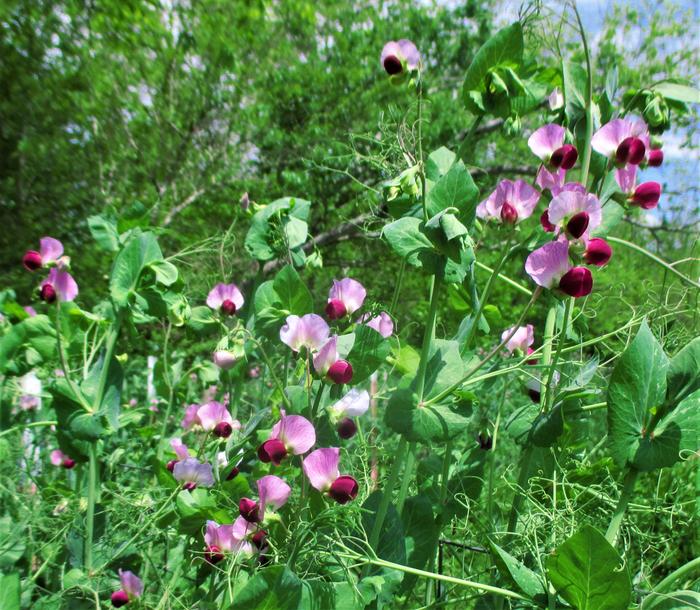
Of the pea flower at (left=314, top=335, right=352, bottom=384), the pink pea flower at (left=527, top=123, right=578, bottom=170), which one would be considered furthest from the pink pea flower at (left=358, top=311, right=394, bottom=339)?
the pink pea flower at (left=527, top=123, right=578, bottom=170)

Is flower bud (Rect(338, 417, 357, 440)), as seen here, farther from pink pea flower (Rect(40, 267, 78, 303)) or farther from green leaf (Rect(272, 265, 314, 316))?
pink pea flower (Rect(40, 267, 78, 303))

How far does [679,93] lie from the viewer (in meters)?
0.81

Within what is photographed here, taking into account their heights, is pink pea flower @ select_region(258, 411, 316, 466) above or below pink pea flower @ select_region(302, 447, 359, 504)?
above

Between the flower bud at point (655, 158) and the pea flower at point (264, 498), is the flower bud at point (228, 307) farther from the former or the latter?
the flower bud at point (655, 158)

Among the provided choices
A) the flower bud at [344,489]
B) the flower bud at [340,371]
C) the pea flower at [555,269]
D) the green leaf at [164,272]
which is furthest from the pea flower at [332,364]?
the green leaf at [164,272]

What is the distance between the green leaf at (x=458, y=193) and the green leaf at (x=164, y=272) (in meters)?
0.50

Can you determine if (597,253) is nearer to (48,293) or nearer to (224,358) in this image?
(224,358)

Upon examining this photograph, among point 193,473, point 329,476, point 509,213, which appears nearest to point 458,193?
point 509,213

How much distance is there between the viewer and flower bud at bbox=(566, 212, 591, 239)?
621 millimetres

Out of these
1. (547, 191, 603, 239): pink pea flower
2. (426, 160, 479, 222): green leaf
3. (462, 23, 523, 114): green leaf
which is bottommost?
(547, 191, 603, 239): pink pea flower

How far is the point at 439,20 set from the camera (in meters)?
6.12

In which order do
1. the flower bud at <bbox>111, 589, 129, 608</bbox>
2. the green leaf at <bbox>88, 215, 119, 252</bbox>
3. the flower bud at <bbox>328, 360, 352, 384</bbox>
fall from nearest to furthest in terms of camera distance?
1. the flower bud at <bbox>328, 360, 352, 384</bbox>
2. the flower bud at <bbox>111, 589, 129, 608</bbox>
3. the green leaf at <bbox>88, 215, 119, 252</bbox>

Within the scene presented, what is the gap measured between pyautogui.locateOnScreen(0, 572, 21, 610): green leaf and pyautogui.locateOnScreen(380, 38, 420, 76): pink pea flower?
0.78m

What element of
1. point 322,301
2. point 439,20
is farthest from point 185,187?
point 439,20
